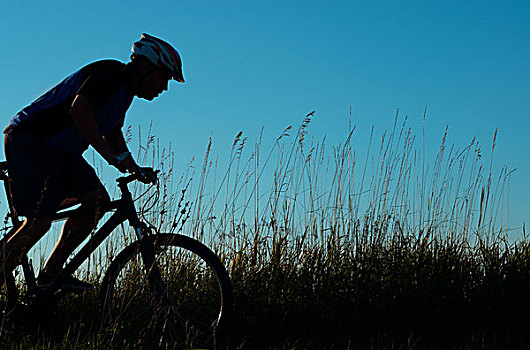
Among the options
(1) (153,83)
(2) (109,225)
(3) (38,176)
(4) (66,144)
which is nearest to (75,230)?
(2) (109,225)

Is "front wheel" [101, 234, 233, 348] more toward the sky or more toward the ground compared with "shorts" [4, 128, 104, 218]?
more toward the ground

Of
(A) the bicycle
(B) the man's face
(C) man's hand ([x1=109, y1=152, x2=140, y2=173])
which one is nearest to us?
(C) man's hand ([x1=109, y1=152, x2=140, y2=173])

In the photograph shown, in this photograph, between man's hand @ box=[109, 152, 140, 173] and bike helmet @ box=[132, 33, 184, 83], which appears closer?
man's hand @ box=[109, 152, 140, 173]

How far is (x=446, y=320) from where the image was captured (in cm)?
398

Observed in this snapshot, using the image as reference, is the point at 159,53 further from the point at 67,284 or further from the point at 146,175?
the point at 67,284

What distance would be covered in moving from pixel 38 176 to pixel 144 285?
81 cm

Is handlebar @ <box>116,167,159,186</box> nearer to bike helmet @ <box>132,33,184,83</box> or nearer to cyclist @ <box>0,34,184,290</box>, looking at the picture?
cyclist @ <box>0,34,184,290</box>

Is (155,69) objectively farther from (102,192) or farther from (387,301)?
(387,301)

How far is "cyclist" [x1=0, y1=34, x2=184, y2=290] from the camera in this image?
10.4ft

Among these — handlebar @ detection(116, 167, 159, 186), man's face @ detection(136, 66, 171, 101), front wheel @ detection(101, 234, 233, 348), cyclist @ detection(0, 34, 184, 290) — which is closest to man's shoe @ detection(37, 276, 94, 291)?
cyclist @ detection(0, 34, 184, 290)

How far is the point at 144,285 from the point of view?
2.98 m

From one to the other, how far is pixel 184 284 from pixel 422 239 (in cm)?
182

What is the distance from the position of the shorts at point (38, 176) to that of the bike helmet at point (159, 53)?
2.21 ft

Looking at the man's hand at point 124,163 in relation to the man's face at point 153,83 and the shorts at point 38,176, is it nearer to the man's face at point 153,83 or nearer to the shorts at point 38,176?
the shorts at point 38,176
